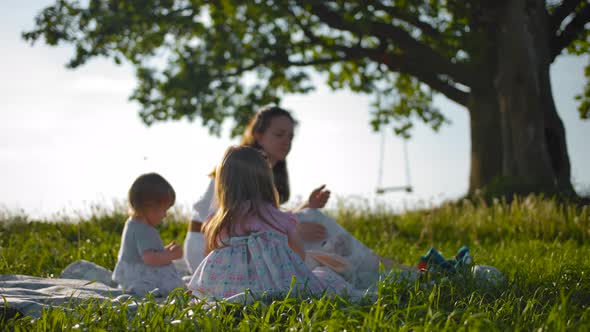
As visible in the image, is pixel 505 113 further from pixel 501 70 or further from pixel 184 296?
pixel 184 296

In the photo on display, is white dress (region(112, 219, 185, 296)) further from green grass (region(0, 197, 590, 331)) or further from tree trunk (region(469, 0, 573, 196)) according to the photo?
tree trunk (region(469, 0, 573, 196))

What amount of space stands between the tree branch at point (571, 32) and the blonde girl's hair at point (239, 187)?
12.1 meters

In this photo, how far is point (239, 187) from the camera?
416cm

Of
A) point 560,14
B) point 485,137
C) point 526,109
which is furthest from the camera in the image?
point 485,137

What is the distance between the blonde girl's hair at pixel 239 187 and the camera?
4.17 m

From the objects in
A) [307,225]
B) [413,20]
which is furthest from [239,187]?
[413,20]

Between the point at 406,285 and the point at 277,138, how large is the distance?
7.57ft

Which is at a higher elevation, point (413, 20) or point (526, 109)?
point (413, 20)

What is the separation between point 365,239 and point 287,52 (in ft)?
22.1

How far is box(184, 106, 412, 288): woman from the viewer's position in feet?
17.7

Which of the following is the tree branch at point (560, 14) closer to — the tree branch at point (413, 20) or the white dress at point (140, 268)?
the tree branch at point (413, 20)

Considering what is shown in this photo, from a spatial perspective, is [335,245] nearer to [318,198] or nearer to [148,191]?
[318,198]

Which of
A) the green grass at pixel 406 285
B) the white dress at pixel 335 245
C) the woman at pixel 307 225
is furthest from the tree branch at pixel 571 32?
the white dress at pixel 335 245

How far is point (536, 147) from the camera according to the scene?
1201 centimetres
